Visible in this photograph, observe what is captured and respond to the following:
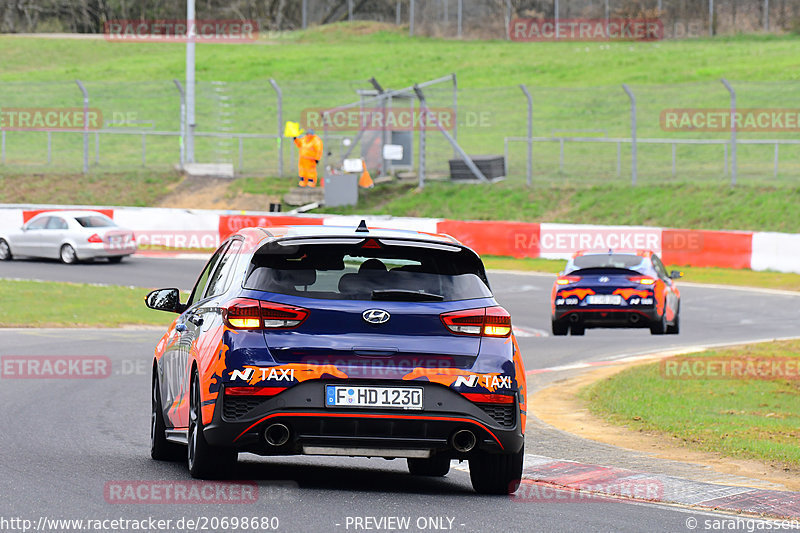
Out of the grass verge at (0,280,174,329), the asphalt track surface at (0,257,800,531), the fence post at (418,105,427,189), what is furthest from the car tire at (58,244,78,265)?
the asphalt track surface at (0,257,800,531)

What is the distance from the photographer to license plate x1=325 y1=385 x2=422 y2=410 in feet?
23.4

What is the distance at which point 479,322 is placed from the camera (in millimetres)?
7320

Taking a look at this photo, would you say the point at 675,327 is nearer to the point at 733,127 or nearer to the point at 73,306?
the point at 73,306

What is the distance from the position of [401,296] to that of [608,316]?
11182 millimetres

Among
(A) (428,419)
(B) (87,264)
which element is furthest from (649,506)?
(B) (87,264)

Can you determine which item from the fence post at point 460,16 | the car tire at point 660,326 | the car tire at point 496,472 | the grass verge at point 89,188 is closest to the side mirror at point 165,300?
the car tire at point 496,472

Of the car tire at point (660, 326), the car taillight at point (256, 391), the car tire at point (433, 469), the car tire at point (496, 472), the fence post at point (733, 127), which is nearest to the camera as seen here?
the car taillight at point (256, 391)

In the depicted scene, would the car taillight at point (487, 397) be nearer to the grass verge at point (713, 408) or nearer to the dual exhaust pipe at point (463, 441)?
the dual exhaust pipe at point (463, 441)

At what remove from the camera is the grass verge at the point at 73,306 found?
21234 millimetres

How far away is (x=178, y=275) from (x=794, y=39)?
131 ft

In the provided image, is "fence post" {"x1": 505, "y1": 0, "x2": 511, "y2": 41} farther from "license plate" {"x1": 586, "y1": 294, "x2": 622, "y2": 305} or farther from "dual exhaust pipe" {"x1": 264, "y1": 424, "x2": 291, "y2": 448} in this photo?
"dual exhaust pipe" {"x1": 264, "y1": 424, "x2": 291, "y2": 448}

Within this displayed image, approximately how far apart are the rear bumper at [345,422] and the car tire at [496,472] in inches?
17.7

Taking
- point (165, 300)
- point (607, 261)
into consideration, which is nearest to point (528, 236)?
point (607, 261)

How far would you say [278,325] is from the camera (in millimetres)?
7160
